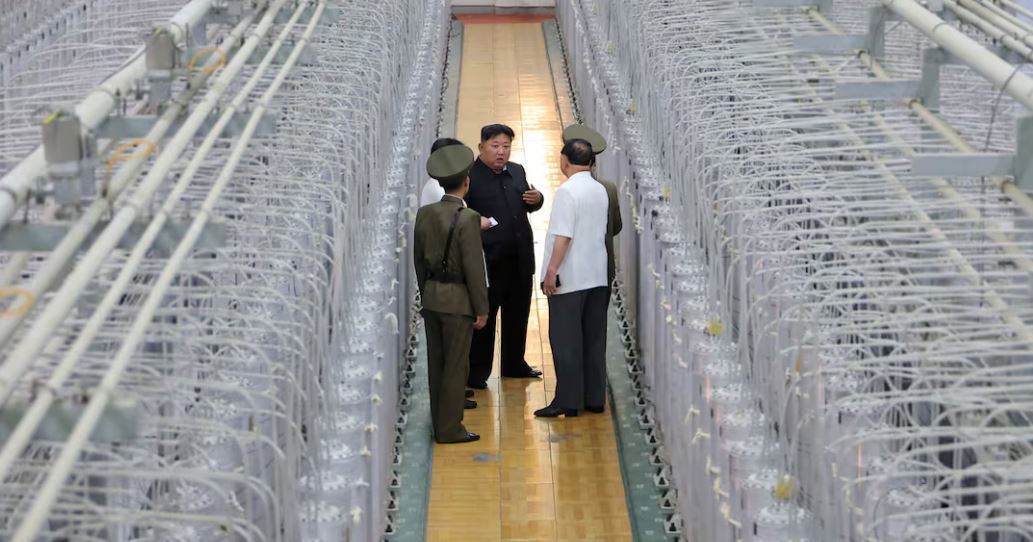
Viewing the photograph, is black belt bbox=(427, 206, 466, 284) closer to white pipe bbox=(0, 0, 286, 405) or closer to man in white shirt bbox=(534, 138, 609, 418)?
man in white shirt bbox=(534, 138, 609, 418)

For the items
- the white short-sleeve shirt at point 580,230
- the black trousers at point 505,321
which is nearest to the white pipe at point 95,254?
the white short-sleeve shirt at point 580,230

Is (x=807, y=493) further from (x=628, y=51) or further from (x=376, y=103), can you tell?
(x=628, y=51)

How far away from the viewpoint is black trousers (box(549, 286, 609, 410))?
756 cm

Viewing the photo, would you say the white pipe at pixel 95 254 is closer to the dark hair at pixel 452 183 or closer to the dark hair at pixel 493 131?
the dark hair at pixel 452 183

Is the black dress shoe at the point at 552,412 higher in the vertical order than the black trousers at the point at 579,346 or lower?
lower

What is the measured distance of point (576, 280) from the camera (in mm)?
7496

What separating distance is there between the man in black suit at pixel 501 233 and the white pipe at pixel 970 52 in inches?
110

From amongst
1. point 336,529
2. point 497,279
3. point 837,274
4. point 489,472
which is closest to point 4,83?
point 497,279

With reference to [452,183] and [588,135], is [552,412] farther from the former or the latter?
[588,135]

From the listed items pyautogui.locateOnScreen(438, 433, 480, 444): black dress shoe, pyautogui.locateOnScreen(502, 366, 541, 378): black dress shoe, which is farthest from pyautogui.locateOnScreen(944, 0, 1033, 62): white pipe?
pyautogui.locateOnScreen(502, 366, 541, 378): black dress shoe

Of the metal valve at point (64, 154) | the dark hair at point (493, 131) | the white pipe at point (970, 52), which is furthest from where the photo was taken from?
the dark hair at point (493, 131)

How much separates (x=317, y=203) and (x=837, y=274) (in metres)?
1.99

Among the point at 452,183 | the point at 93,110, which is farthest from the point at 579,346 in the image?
the point at 93,110

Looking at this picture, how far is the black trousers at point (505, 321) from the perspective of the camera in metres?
7.95
